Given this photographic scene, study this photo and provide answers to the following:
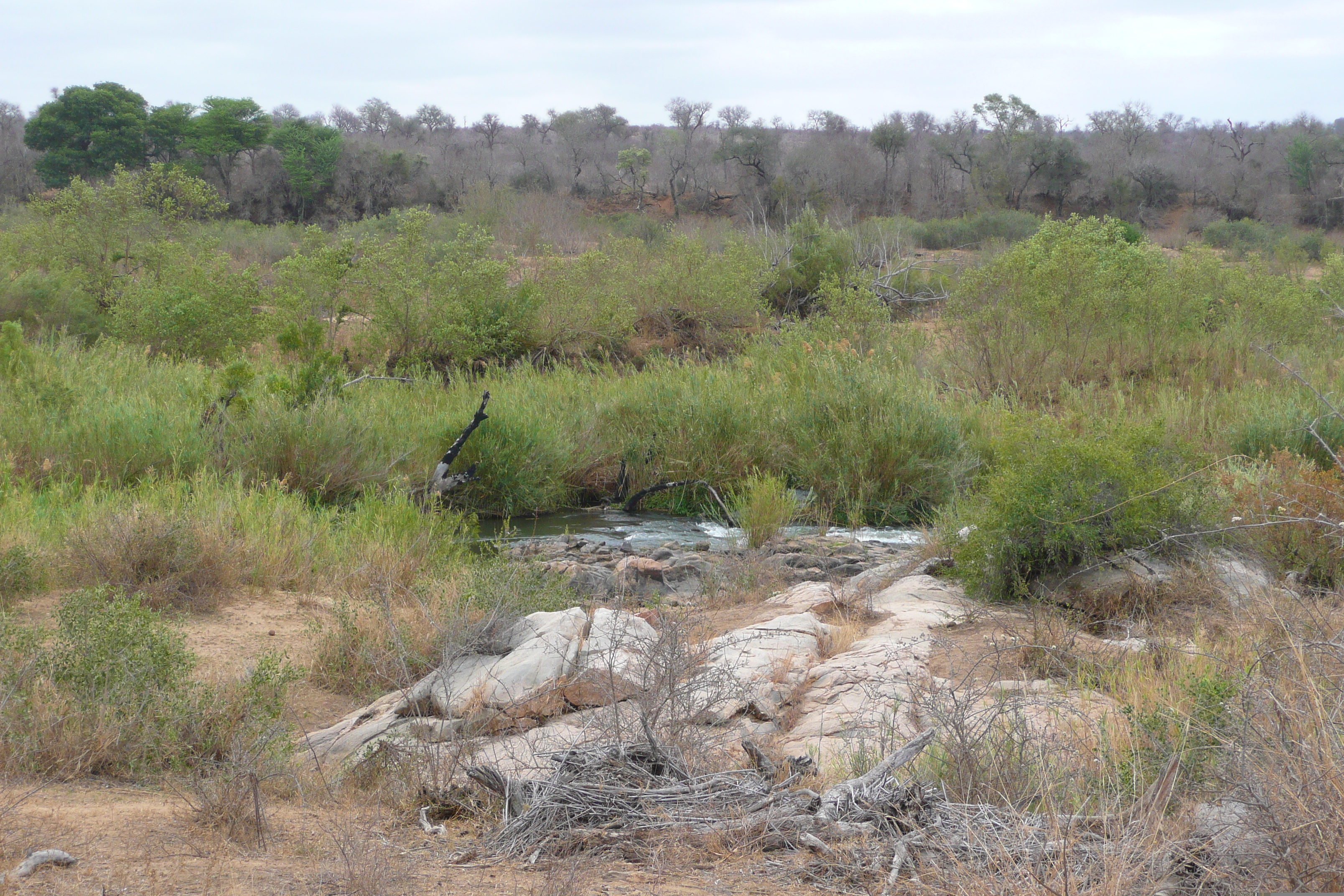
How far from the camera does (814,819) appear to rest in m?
3.33

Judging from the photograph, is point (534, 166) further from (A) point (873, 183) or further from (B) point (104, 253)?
(B) point (104, 253)

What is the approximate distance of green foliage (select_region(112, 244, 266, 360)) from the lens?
18219mm

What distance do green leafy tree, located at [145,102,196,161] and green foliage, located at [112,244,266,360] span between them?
29.5 metres

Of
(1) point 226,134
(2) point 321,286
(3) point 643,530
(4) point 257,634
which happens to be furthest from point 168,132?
(4) point 257,634

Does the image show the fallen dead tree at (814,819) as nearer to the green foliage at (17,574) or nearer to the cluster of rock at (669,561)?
the cluster of rock at (669,561)

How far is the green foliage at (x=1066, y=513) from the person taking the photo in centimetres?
718

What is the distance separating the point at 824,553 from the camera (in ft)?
34.4

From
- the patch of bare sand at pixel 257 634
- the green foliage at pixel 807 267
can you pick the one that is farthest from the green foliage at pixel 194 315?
the green foliage at pixel 807 267

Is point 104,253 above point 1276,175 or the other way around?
the other way around

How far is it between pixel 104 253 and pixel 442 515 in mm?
15149

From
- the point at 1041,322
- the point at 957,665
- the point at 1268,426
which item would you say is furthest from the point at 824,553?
the point at 1041,322

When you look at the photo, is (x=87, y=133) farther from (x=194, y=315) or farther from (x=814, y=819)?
(x=814, y=819)

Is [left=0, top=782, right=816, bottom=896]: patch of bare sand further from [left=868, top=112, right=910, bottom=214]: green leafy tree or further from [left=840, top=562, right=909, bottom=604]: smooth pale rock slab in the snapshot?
[left=868, top=112, right=910, bottom=214]: green leafy tree

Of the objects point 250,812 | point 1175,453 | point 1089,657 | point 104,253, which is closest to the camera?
point 250,812
